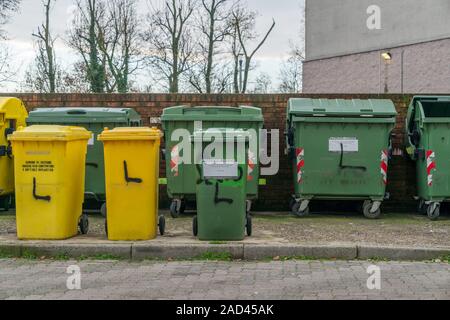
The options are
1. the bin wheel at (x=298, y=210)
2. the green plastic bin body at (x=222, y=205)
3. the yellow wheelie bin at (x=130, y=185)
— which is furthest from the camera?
the bin wheel at (x=298, y=210)

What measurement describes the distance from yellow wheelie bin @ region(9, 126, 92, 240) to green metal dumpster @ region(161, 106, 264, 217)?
238 centimetres

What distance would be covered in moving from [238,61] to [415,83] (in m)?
7.21

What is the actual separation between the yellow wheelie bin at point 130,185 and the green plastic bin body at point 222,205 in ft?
2.05

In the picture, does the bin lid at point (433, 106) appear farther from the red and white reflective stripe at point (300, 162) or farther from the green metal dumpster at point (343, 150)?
the red and white reflective stripe at point (300, 162)

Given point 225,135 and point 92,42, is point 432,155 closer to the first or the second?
point 225,135

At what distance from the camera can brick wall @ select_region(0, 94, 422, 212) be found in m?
11.4

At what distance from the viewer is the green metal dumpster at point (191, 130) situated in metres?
10.3

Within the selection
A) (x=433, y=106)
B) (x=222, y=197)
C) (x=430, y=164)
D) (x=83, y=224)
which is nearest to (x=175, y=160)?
(x=83, y=224)

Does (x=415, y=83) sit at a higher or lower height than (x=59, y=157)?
higher

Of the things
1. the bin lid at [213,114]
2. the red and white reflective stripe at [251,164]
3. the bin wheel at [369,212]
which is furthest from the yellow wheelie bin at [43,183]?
the bin wheel at [369,212]

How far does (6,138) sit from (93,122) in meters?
1.32
